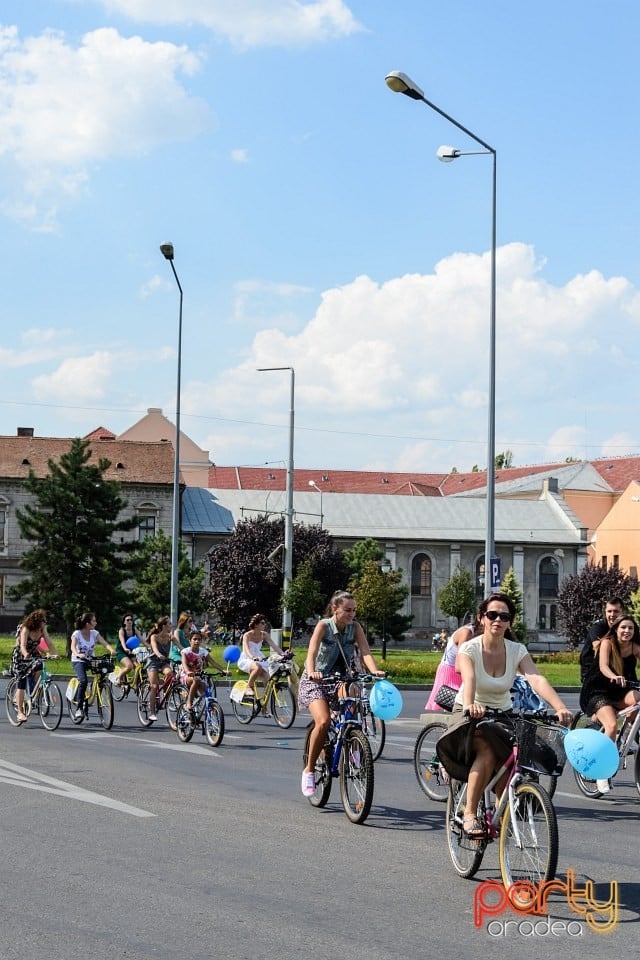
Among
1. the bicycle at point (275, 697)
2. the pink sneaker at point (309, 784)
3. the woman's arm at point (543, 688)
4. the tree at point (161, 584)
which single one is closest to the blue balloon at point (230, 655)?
the bicycle at point (275, 697)

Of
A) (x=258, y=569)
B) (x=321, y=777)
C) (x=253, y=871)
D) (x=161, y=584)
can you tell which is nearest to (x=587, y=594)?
(x=258, y=569)

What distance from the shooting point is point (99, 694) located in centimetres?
1886

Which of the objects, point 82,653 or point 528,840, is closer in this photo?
point 528,840

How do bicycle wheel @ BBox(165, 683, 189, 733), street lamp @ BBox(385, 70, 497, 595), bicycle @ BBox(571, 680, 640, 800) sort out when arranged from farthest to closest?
street lamp @ BBox(385, 70, 497, 595)
bicycle wheel @ BBox(165, 683, 189, 733)
bicycle @ BBox(571, 680, 640, 800)

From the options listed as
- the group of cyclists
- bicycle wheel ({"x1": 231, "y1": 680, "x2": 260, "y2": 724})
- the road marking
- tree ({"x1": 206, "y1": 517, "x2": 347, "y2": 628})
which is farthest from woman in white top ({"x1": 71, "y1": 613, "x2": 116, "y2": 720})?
tree ({"x1": 206, "y1": 517, "x2": 347, "y2": 628})

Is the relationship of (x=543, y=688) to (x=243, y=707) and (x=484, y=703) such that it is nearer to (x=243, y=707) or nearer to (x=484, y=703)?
(x=484, y=703)

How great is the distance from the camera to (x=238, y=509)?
93.8 metres

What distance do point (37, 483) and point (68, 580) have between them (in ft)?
14.2

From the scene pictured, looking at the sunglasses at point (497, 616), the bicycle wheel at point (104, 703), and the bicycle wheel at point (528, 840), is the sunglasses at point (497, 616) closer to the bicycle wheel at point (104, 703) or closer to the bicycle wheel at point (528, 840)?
the bicycle wheel at point (528, 840)

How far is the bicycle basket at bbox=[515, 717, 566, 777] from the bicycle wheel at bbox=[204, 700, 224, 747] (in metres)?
9.05

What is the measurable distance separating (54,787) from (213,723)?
4.50 meters

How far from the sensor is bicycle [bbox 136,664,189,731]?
59.9ft

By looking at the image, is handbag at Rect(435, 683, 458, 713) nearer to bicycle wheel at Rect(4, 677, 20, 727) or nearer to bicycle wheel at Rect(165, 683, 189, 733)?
bicycle wheel at Rect(165, 683, 189, 733)

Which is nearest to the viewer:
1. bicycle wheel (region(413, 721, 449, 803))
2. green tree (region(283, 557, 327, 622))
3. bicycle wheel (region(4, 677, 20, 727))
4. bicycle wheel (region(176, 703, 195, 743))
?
bicycle wheel (region(413, 721, 449, 803))
